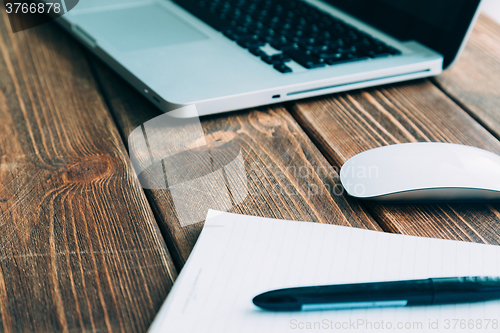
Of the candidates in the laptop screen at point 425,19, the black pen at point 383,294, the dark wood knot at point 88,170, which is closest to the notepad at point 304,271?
the black pen at point 383,294

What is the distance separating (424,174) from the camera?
40cm

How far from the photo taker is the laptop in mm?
530

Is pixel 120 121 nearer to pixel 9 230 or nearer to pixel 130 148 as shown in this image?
pixel 130 148

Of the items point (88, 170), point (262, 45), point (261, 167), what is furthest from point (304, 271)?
point (262, 45)

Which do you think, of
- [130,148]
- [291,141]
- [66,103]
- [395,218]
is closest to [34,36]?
[66,103]

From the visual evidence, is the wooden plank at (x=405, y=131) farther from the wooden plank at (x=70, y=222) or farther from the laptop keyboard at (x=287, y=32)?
the wooden plank at (x=70, y=222)

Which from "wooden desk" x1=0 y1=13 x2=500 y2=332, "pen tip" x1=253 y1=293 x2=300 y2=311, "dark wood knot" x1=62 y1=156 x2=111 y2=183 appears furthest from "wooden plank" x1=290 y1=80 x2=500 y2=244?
"dark wood knot" x1=62 y1=156 x2=111 y2=183

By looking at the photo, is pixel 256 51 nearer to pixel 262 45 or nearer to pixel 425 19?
pixel 262 45

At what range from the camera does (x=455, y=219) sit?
16.4 inches

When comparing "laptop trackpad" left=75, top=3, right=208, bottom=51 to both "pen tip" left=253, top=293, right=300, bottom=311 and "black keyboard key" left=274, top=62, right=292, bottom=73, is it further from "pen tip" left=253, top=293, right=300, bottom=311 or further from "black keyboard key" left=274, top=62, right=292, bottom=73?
"pen tip" left=253, top=293, right=300, bottom=311

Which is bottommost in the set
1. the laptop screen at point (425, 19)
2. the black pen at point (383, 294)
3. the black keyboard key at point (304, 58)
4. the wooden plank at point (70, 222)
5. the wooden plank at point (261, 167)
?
the wooden plank at point (70, 222)

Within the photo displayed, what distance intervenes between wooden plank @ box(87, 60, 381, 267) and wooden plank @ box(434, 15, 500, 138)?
0.28m

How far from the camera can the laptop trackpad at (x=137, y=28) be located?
1.99ft

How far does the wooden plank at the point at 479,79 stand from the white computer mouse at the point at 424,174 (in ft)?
0.58
